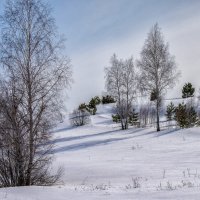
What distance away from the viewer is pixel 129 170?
15359 millimetres

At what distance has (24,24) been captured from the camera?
13.0 metres

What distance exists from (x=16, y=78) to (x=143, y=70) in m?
23.2

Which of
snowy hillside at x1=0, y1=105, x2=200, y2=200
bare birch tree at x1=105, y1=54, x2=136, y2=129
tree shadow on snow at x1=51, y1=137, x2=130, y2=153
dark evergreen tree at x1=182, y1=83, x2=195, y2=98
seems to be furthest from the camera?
dark evergreen tree at x1=182, y1=83, x2=195, y2=98

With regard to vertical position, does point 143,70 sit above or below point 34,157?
above

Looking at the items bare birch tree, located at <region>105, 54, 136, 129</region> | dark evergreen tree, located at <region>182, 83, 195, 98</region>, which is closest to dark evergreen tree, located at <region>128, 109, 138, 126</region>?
bare birch tree, located at <region>105, 54, 136, 129</region>

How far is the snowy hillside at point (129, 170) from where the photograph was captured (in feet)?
29.8

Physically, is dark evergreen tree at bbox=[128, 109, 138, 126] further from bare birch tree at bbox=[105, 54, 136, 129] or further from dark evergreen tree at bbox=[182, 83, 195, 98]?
dark evergreen tree at bbox=[182, 83, 195, 98]

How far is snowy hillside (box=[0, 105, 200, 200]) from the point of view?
9078 millimetres

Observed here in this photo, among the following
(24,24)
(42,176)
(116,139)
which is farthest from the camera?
(116,139)

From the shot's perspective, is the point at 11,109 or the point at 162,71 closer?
the point at 11,109

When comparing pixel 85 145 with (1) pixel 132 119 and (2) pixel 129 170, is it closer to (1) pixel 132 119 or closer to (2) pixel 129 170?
(2) pixel 129 170

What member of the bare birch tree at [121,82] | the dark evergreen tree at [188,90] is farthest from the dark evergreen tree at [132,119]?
the dark evergreen tree at [188,90]

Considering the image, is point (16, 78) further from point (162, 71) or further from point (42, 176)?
point (162, 71)

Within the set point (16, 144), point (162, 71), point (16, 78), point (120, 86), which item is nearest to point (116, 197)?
point (16, 144)
